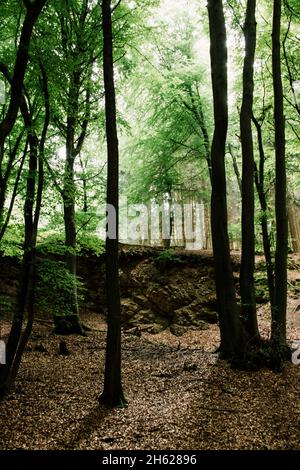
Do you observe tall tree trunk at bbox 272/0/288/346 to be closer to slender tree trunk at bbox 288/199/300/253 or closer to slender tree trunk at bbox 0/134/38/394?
slender tree trunk at bbox 0/134/38/394

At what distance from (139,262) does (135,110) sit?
6.84 metres

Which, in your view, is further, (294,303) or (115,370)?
(294,303)

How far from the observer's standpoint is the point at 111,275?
5.32 meters

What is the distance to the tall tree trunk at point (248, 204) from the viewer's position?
23.6ft

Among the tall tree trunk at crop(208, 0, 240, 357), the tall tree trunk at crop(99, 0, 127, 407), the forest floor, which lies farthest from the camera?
the tall tree trunk at crop(208, 0, 240, 357)

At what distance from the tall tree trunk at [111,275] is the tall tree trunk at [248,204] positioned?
316 cm

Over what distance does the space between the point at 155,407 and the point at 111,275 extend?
2122 millimetres

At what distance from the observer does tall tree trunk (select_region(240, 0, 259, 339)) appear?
719 centimetres

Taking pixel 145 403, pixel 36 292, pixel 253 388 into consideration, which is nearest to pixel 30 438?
pixel 145 403

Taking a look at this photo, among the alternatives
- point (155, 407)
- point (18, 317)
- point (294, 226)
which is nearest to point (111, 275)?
point (18, 317)

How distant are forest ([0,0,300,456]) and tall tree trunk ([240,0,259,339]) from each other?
0.10ft

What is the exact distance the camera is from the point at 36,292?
5.71 meters

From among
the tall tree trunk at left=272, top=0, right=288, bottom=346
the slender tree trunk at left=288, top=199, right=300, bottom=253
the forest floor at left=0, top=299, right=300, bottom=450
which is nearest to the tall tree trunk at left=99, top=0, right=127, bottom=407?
the forest floor at left=0, top=299, right=300, bottom=450

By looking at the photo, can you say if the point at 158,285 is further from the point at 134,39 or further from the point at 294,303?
the point at 134,39
